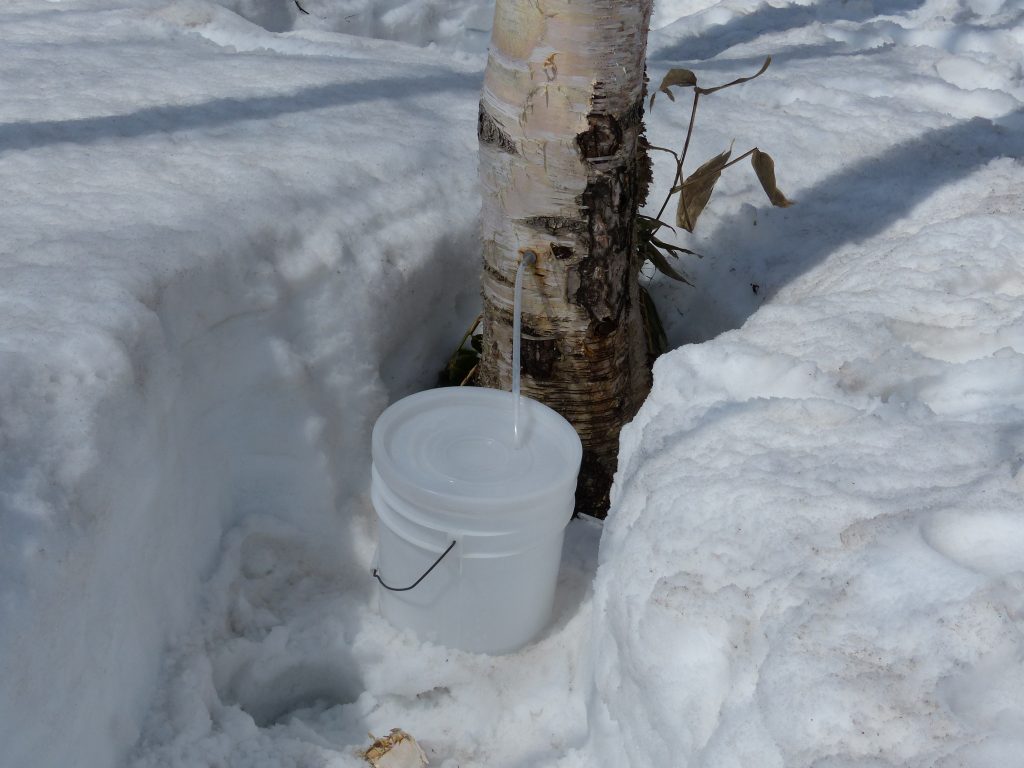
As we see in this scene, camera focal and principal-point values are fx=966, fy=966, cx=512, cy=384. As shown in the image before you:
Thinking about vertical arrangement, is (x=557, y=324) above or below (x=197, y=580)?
above

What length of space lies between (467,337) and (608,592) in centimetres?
101

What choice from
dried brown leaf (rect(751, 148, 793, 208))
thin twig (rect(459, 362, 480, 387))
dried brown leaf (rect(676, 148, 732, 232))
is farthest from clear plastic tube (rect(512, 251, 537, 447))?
dried brown leaf (rect(751, 148, 793, 208))

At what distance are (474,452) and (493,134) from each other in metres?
0.64

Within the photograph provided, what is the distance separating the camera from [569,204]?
1.96 m

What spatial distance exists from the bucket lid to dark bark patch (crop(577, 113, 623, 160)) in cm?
52

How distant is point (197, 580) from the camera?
180cm

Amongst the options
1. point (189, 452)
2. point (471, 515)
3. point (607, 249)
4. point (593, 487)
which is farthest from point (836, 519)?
point (189, 452)

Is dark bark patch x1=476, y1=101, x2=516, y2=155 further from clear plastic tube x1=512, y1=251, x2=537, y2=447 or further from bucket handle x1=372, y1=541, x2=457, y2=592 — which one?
bucket handle x1=372, y1=541, x2=457, y2=592

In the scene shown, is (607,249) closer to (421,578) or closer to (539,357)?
(539,357)

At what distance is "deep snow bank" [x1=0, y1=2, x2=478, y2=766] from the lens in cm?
140

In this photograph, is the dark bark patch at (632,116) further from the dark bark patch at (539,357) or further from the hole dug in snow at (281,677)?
the hole dug in snow at (281,677)

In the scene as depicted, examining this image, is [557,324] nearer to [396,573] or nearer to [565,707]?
[396,573]

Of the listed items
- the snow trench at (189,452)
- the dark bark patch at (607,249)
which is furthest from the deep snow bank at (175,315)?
the dark bark patch at (607,249)

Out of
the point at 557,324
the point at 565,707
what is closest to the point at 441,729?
the point at 565,707
